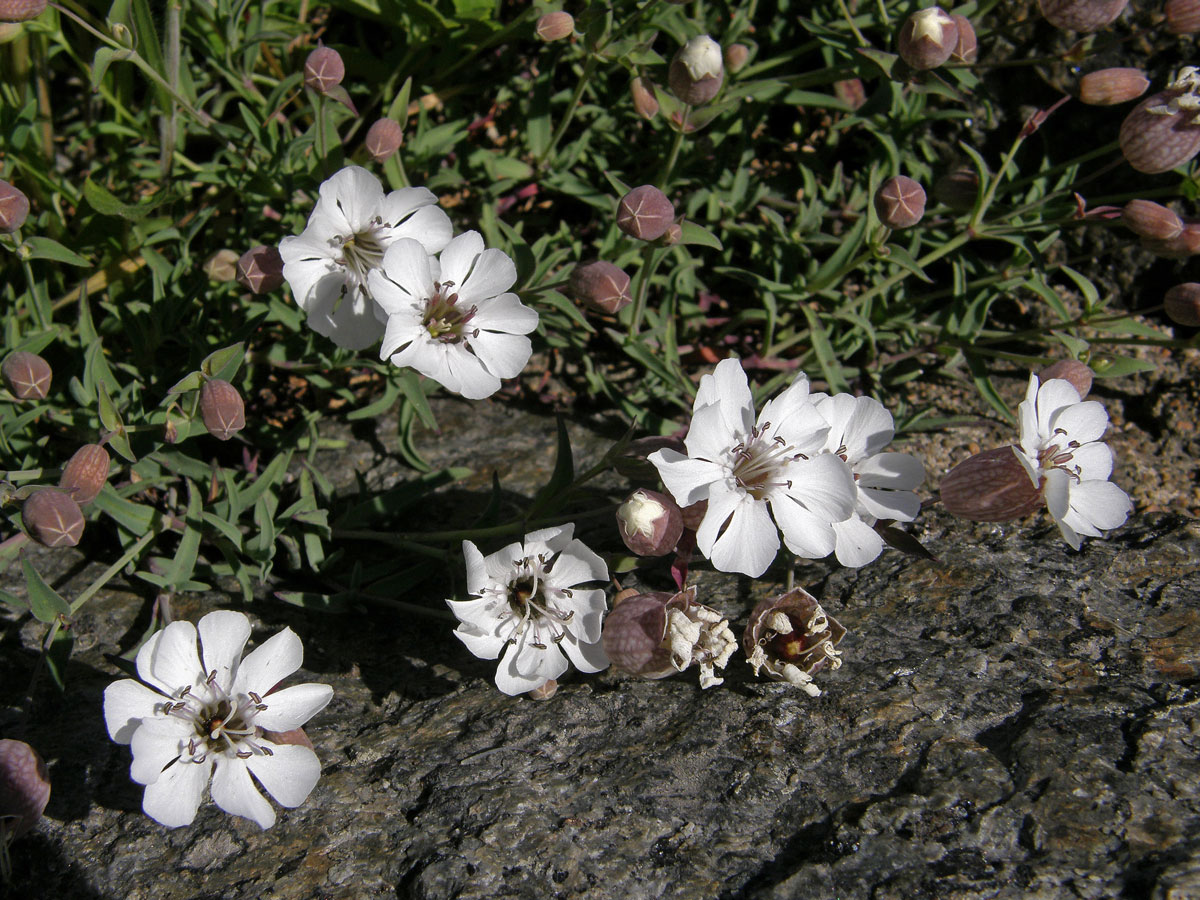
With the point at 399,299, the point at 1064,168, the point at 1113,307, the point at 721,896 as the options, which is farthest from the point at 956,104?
the point at 721,896

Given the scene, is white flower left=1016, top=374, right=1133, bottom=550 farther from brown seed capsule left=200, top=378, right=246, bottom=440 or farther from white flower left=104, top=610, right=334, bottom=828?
brown seed capsule left=200, top=378, right=246, bottom=440

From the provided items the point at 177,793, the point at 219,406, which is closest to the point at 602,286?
the point at 219,406

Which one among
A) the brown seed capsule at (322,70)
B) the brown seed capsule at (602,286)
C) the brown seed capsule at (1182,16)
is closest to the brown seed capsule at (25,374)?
the brown seed capsule at (322,70)

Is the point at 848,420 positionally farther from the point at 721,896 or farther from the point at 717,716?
the point at 721,896

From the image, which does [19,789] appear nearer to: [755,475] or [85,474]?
[85,474]

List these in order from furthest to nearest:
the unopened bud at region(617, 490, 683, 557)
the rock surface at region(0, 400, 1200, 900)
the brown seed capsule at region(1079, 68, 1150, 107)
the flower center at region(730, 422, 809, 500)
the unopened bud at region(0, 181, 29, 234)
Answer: the brown seed capsule at region(1079, 68, 1150, 107) → the unopened bud at region(0, 181, 29, 234) → the flower center at region(730, 422, 809, 500) → the unopened bud at region(617, 490, 683, 557) → the rock surface at region(0, 400, 1200, 900)

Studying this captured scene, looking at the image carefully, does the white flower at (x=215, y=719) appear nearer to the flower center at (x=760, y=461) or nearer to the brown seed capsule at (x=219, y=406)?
the brown seed capsule at (x=219, y=406)

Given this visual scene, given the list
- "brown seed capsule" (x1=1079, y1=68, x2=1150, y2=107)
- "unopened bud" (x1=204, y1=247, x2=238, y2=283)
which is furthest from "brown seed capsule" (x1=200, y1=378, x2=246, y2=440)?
"brown seed capsule" (x1=1079, y1=68, x2=1150, y2=107)
